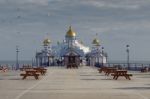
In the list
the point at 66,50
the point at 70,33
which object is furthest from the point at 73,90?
the point at 70,33

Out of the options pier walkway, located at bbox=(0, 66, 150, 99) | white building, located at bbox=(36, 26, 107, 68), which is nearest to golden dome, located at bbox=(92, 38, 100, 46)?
white building, located at bbox=(36, 26, 107, 68)

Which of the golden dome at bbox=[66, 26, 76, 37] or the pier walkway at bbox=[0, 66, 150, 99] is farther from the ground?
the golden dome at bbox=[66, 26, 76, 37]

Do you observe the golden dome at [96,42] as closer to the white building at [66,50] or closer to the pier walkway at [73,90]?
the white building at [66,50]

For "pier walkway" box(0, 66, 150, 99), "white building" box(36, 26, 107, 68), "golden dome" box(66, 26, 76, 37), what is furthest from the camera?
"golden dome" box(66, 26, 76, 37)

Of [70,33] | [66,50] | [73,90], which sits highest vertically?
[70,33]

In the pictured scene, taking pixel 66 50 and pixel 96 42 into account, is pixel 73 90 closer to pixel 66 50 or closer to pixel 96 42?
pixel 66 50

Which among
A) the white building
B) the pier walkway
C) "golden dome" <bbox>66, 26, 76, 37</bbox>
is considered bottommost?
the pier walkway

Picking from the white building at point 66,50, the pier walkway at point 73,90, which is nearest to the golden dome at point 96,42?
the white building at point 66,50

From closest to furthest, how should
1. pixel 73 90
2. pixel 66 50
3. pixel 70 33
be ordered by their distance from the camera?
pixel 73 90 → pixel 66 50 → pixel 70 33

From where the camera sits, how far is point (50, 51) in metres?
146

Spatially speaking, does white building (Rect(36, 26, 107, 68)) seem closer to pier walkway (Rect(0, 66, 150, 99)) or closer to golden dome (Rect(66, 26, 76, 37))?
golden dome (Rect(66, 26, 76, 37))

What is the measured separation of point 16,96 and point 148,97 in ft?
19.5

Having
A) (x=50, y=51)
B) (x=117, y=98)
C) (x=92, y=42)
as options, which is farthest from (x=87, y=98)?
(x=92, y=42)

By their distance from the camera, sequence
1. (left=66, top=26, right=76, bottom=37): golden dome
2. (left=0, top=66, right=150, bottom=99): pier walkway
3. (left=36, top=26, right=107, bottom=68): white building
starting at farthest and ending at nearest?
1. (left=66, top=26, right=76, bottom=37): golden dome
2. (left=36, top=26, right=107, bottom=68): white building
3. (left=0, top=66, right=150, bottom=99): pier walkway
